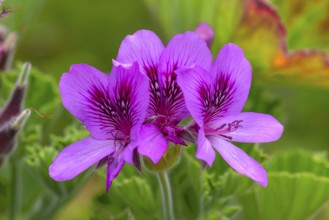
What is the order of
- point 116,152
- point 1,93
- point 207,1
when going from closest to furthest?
point 116,152, point 1,93, point 207,1

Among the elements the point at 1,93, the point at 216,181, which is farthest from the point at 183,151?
the point at 1,93

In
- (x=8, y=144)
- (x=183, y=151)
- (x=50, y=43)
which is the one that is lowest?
(x=50, y=43)

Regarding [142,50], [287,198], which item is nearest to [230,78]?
[142,50]

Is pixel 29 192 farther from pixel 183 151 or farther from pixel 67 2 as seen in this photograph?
pixel 67 2

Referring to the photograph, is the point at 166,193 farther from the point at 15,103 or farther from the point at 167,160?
the point at 15,103

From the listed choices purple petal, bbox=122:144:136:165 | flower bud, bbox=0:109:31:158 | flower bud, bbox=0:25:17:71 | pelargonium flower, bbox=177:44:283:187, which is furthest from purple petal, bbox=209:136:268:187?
flower bud, bbox=0:25:17:71

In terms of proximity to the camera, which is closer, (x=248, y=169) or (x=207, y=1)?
(x=248, y=169)
